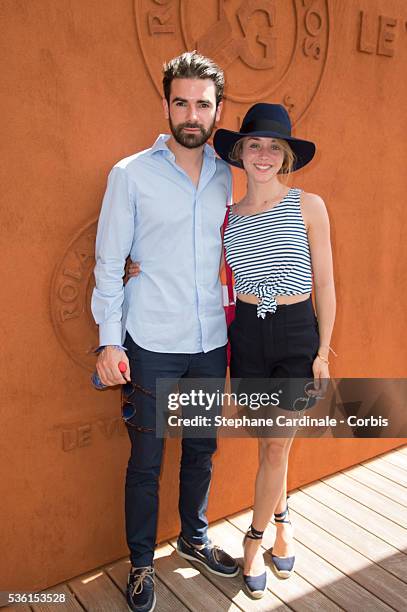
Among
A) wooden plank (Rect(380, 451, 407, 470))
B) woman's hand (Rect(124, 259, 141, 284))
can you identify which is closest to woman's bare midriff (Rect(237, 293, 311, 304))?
woman's hand (Rect(124, 259, 141, 284))

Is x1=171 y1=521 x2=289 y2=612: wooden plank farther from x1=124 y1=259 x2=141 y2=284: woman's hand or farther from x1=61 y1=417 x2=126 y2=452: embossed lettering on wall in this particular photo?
x1=124 y1=259 x2=141 y2=284: woman's hand

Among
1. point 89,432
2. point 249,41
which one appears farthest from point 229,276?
point 249,41

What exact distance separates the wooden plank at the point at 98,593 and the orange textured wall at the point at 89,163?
0.19 ft

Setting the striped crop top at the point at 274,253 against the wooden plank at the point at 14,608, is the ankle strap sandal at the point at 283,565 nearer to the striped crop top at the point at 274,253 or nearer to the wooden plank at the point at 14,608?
the wooden plank at the point at 14,608

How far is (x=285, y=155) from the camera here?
2.31 meters

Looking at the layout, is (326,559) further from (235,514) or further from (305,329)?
(305,329)

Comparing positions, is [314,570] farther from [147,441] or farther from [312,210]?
[312,210]

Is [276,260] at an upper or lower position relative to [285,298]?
upper

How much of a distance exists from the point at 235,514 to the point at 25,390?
1.45 metres

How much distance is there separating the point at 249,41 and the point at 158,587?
2558 millimetres

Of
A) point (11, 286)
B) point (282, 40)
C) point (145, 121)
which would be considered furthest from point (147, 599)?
point (282, 40)

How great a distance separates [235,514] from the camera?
3092mm

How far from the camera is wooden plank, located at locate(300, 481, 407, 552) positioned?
2.80 m

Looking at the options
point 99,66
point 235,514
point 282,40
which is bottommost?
point 235,514
